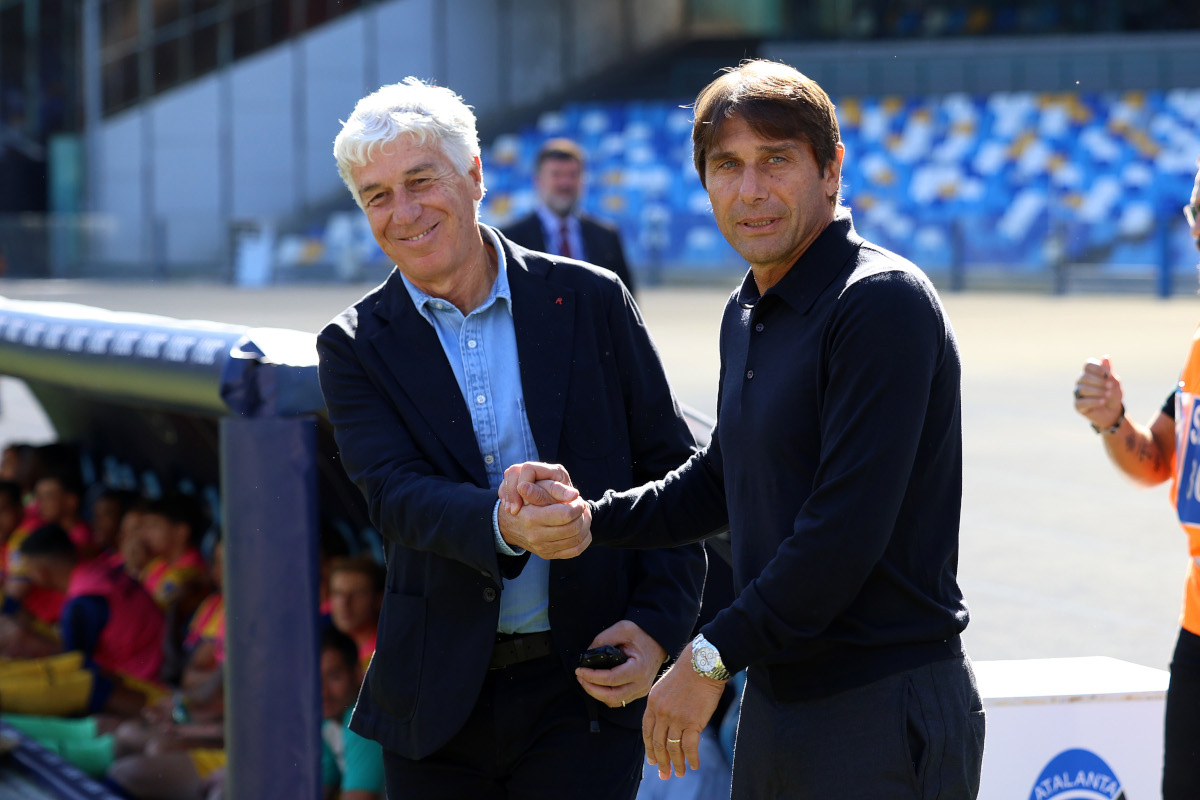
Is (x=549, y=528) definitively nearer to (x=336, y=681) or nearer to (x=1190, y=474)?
(x=1190, y=474)

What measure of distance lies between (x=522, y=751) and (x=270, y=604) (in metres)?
0.80

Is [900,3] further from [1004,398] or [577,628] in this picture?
[577,628]

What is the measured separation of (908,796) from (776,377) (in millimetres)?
608

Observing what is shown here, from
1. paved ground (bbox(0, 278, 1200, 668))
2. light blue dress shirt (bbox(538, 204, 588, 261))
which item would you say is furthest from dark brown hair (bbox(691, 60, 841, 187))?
light blue dress shirt (bbox(538, 204, 588, 261))

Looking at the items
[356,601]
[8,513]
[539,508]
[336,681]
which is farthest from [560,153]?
[539,508]

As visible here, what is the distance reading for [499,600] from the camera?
236 centimetres

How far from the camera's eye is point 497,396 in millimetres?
2479

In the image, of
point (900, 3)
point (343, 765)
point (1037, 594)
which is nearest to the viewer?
point (343, 765)

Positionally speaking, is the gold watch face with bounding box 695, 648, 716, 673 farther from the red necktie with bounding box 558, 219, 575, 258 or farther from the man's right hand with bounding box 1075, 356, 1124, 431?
the red necktie with bounding box 558, 219, 575, 258

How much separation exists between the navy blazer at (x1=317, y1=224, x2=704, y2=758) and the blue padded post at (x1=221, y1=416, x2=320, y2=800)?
496 mm

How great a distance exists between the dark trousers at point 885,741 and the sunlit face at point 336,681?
2.52 metres

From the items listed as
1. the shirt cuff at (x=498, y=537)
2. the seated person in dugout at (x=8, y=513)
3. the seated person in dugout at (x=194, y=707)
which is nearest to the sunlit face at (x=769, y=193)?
the shirt cuff at (x=498, y=537)

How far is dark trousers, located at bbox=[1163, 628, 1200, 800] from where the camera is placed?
104 inches

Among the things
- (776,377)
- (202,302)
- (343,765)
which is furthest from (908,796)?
(202,302)
